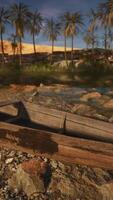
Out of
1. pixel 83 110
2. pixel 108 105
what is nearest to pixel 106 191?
pixel 83 110

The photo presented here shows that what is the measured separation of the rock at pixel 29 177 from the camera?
678 centimetres

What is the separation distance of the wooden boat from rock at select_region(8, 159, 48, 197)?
1.04ft

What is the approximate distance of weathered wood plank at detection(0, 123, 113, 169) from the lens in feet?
22.2

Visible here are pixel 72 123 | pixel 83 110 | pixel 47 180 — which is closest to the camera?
pixel 47 180

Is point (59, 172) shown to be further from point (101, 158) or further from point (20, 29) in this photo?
point (20, 29)

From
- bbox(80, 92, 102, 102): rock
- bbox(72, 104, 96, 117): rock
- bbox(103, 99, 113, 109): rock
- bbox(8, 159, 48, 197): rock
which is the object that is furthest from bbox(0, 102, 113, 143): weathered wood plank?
→ bbox(80, 92, 102, 102): rock

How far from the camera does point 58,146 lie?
7172mm

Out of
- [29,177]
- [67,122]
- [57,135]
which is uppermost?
[57,135]

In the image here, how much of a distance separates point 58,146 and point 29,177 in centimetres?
84

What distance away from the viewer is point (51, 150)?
289 inches

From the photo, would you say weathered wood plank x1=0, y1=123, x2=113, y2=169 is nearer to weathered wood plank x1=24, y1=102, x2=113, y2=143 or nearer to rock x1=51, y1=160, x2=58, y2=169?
rock x1=51, y1=160, x2=58, y2=169

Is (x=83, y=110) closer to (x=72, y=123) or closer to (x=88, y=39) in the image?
(x=72, y=123)

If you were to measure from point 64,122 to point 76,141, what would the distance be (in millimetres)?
2035

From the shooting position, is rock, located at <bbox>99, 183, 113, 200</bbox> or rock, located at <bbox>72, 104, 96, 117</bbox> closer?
rock, located at <bbox>99, 183, 113, 200</bbox>
